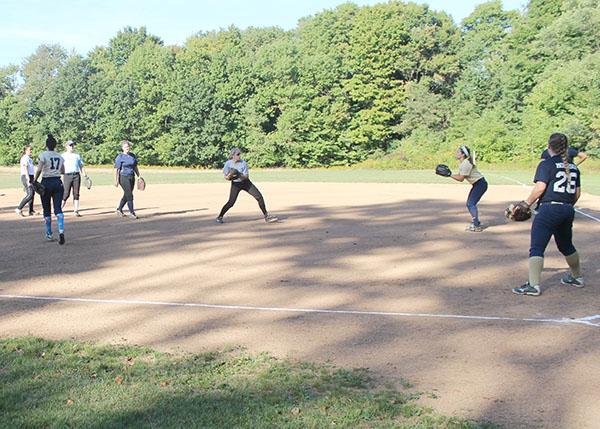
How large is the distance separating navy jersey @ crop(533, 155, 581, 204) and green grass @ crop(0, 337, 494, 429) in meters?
4.11

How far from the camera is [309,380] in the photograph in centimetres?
525

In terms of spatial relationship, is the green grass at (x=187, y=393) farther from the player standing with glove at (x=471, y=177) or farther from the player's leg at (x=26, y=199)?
the player's leg at (x=26, y=199)

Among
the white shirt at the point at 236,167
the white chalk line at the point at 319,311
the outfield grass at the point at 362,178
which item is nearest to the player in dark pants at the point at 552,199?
the white chalk line at the point at 319,311

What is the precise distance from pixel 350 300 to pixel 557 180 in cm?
300

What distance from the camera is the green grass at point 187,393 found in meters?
4.40

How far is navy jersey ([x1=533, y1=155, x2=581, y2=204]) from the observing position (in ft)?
26.5

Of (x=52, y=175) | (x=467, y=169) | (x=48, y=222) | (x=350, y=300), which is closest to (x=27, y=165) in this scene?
(x=48, y=222)

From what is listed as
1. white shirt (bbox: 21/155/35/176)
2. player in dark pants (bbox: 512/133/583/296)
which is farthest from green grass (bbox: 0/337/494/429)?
white shirt (bbox: 21/155/35/176)

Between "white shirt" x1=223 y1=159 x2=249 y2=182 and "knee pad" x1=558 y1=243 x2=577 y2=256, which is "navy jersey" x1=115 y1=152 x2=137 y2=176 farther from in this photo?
"knee pad" x1=558 y1=243 x2=577 y2=256

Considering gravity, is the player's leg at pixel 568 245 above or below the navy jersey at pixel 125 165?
below

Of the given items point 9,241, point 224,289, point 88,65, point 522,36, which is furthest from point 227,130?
point 224,289

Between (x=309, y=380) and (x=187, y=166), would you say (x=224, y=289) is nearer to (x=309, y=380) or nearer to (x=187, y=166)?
(x=309, y=380)

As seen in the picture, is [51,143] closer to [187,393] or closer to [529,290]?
[187,393]

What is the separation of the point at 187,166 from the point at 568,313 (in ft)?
201
